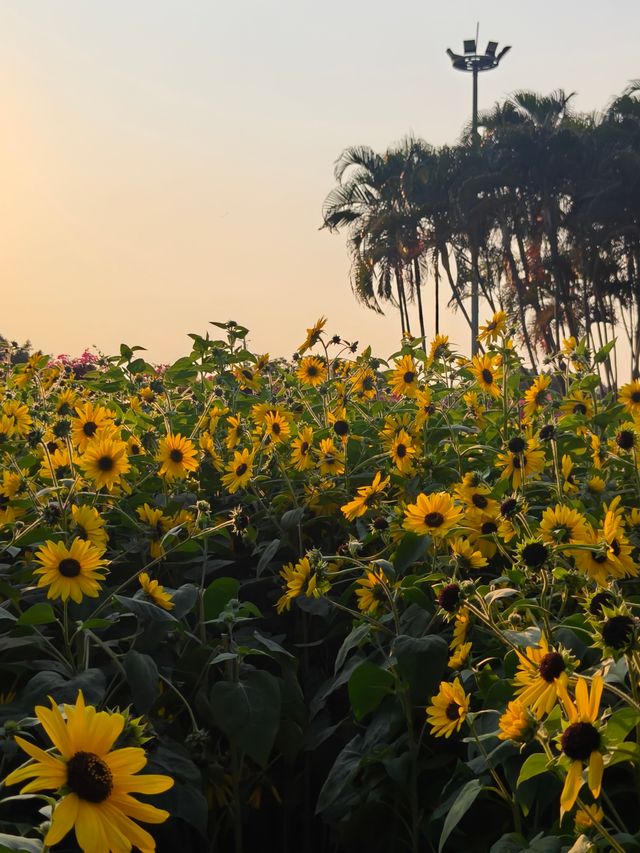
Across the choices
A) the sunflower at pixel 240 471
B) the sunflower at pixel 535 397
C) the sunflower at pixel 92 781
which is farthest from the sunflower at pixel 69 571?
the sunflower at pixel 535 397

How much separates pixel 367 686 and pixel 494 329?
1.97m

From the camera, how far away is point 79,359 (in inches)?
476

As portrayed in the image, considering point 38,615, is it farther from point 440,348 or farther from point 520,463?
point 440,348

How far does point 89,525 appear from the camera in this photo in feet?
9.96

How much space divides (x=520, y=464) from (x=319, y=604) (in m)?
0.72

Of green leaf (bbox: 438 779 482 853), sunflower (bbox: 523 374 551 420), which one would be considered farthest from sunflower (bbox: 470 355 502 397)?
green leaf (bbox: 438 779 482 853)

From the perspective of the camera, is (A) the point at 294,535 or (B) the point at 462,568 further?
(A) the point at 294,535

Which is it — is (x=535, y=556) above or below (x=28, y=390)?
below

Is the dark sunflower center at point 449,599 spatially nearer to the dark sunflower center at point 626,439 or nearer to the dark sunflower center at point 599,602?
the dark sunflower center at point 599,602

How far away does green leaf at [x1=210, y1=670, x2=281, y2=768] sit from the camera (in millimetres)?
2562

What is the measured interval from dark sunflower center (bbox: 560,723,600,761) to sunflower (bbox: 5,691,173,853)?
56 centimetres

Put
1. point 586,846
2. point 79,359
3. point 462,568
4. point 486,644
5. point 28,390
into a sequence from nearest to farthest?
point 586,846
point 486,644
point 462,568
point 28,390
point 79,359

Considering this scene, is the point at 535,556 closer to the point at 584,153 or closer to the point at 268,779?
the point at 268,779

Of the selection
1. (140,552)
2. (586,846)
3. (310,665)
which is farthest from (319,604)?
(586,846)
